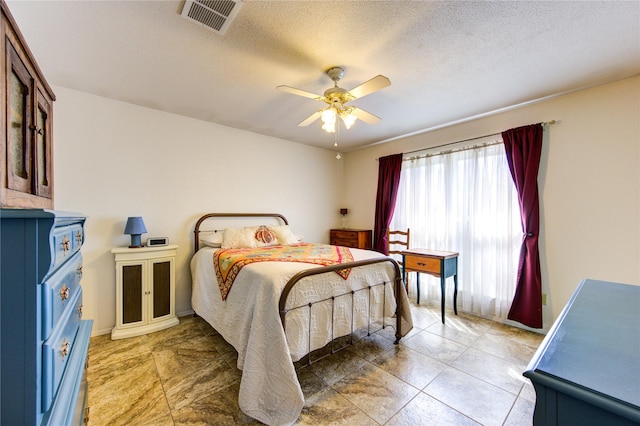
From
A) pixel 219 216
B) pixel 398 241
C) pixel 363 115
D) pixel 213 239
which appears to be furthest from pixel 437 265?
pixel 219 216

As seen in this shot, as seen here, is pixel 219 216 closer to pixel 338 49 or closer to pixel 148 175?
pixel 148 175

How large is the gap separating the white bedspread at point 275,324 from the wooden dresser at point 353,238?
1826 millimetres

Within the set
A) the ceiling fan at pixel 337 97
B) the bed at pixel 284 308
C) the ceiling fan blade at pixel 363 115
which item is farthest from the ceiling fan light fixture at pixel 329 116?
the bed at pixel 284 308

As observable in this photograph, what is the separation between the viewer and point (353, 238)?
441cm

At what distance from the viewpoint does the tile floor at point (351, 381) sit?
166cm

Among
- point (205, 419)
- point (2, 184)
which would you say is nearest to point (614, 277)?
point (205, 419)

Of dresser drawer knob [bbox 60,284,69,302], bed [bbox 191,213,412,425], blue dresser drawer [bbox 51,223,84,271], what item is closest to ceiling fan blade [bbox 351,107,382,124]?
bed [bbox 191,213,412,425]

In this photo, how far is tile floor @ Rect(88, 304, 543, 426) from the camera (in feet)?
5.44

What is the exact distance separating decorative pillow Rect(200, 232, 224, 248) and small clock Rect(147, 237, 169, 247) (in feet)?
1.38

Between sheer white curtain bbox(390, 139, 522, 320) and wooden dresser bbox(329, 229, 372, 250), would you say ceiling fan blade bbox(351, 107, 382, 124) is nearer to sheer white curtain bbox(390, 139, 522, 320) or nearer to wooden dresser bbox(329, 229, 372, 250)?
sheer white curtain bbox(390, 139, 522, 320)

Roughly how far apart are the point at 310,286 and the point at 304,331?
0.32m

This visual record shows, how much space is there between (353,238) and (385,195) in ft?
2.98

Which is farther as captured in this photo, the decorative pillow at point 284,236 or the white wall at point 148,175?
the decorative pillow at point 284,236

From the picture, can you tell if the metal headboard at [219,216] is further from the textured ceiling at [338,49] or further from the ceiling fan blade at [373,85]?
the ceiling fan blade at [373,85]
